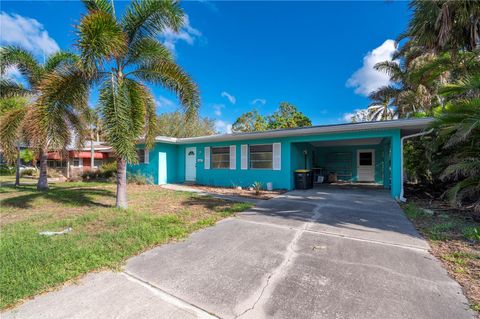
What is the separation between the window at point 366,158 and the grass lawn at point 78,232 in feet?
36.0

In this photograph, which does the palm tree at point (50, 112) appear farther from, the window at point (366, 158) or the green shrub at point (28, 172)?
the green shrub at point (28, 172)

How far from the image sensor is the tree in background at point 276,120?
27.7 meters

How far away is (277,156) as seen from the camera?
11219 mm

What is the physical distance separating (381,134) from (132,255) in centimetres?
933

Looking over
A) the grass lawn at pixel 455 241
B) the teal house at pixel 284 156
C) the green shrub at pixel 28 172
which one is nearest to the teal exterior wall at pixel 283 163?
the teal house at pixel 284 156

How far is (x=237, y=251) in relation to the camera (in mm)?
3904

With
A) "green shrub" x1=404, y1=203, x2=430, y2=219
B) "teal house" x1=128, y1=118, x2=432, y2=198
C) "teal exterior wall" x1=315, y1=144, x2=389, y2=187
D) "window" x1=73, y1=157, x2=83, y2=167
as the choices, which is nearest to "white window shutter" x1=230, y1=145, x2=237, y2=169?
"teal house" x1=128, y1=118, x2=432, y2=198

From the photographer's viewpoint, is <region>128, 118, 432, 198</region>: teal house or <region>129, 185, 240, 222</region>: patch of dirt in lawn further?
<region>128, 118, 432, 198</region>: teal house

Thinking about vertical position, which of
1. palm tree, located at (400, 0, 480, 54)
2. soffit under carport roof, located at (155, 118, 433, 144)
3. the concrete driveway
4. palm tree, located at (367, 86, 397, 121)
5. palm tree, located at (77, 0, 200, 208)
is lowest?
the concrete driveway

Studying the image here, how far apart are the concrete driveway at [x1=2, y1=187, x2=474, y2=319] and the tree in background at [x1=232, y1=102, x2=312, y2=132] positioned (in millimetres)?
23608

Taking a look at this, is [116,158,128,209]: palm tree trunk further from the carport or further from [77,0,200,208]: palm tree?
the carport

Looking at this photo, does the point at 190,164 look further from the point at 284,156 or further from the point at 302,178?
the point at 302,178

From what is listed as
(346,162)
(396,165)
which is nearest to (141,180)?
(396,165)

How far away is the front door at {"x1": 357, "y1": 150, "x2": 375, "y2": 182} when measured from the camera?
14641 mm
